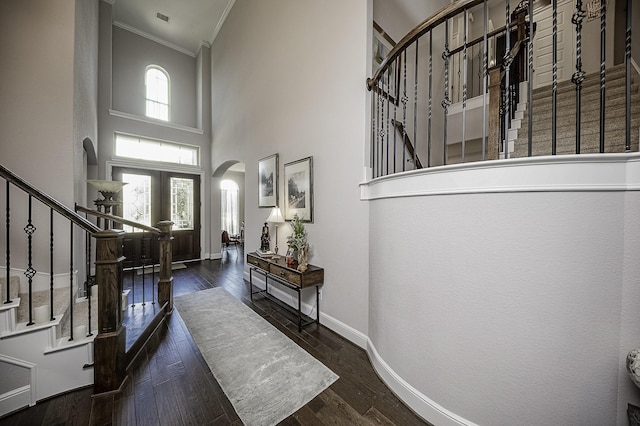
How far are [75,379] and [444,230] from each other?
9.54 ft

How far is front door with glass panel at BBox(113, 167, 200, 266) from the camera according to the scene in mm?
5434

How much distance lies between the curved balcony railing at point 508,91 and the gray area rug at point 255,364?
192 cm

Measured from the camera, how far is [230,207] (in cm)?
952

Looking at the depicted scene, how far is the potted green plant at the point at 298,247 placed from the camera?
291 cm

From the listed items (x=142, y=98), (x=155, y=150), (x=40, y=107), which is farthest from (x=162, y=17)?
(x=40, y=107)

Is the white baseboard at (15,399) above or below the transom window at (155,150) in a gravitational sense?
below

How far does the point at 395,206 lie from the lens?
6.13 ft

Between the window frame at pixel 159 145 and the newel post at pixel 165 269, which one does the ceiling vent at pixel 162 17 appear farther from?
the newel post at pixel 165 269

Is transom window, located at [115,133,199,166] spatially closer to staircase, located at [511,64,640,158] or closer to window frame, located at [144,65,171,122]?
window frame, located at [144,65,171,122]

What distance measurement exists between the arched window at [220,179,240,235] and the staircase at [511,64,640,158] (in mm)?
8745

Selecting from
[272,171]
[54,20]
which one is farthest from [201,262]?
[54,20]

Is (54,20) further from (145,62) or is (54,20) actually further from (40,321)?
(145,62)

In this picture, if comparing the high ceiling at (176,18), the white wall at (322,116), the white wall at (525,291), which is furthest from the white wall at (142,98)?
the white wall at (525,291)

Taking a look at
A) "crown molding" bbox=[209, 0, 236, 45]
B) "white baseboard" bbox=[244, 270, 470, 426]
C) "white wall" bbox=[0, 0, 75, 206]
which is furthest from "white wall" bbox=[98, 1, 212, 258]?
"white baseboard" bbox=[244, 270, 470, 426]
